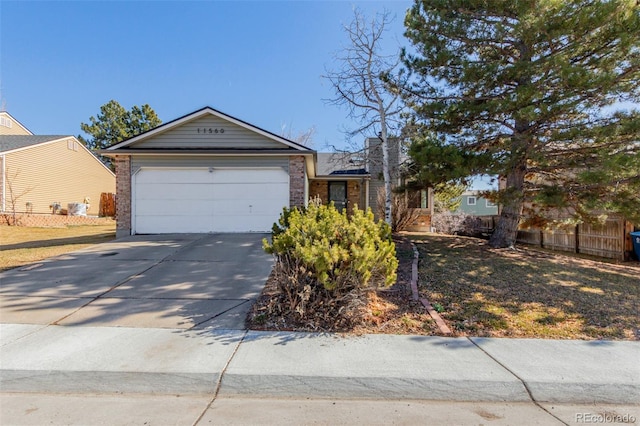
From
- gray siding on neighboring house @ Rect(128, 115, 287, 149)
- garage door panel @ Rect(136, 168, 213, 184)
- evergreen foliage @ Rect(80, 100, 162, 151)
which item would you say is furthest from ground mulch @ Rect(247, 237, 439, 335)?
evergreen foliage @ Rect(80, 100, 162, 151)

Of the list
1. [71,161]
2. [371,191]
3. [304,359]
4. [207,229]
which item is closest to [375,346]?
[304,359]

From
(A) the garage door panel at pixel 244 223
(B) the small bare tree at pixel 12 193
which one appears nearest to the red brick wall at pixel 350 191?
(A) the garage door panel at pixel 244 223

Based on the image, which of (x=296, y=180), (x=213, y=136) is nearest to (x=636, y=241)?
(x=296, y=180)

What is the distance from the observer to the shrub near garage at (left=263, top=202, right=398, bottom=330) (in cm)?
390

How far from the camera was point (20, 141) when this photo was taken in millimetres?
20656

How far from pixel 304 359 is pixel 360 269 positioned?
4.05 ft

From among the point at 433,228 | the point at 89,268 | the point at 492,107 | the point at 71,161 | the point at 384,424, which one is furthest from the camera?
the point at 71,161

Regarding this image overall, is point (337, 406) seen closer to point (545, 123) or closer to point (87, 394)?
point (87, 394)

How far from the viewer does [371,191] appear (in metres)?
16.6

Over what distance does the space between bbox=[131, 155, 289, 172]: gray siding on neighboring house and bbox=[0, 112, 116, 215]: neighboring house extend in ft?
40.2

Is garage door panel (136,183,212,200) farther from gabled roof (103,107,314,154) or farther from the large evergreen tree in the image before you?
the large evergreen tree

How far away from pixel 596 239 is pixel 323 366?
496 inches

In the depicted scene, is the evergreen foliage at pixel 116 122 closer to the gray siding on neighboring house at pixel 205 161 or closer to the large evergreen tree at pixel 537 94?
the gray siding on neighboring house at pixel 205 161

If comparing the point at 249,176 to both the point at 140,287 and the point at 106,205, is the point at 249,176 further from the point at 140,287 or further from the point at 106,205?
the point at 106,205
